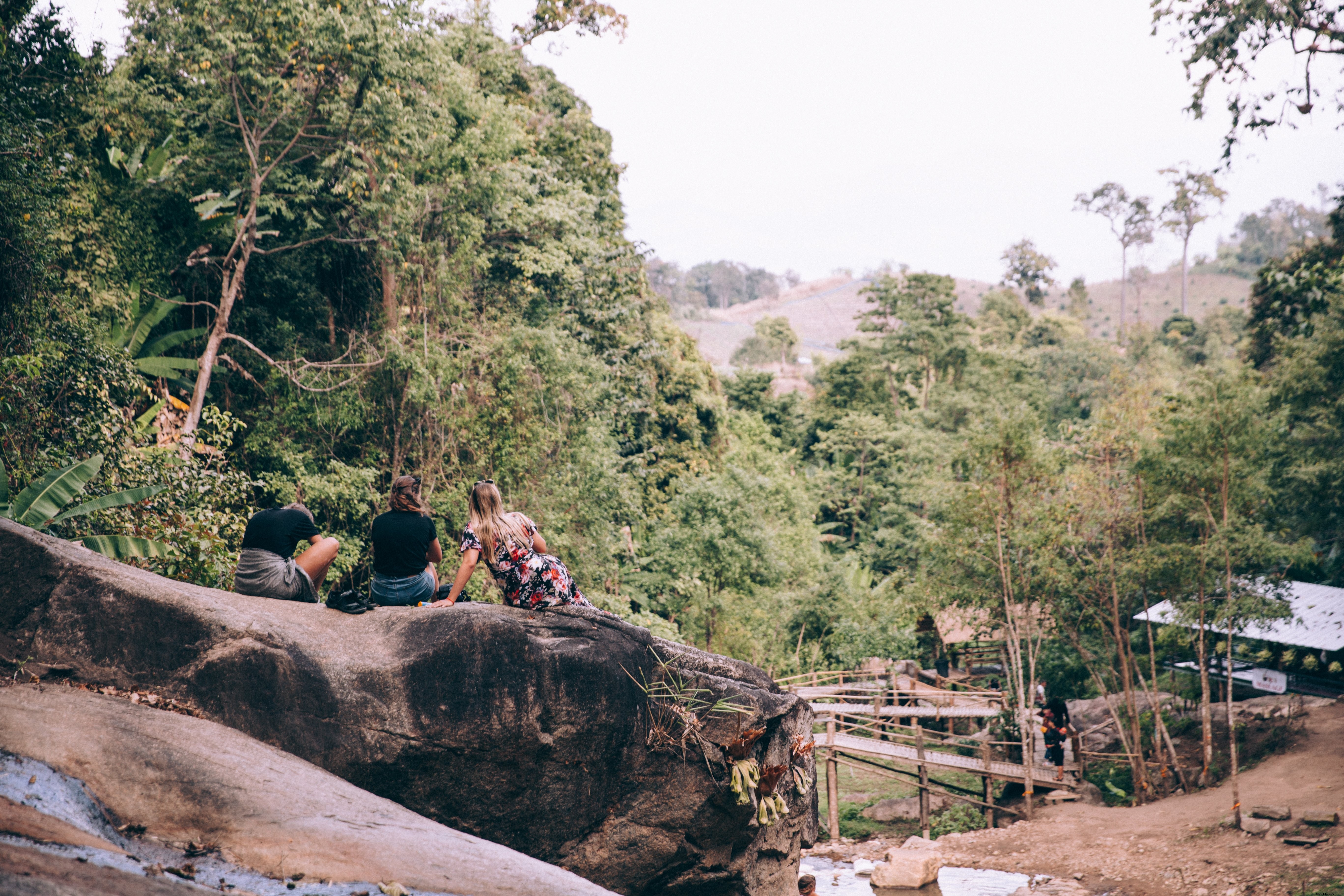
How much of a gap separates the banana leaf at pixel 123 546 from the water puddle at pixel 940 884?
10485mm

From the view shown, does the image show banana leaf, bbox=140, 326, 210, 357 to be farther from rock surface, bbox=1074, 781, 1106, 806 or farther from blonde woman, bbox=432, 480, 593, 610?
rock surface, bbox=1074, 781, 1106, 806

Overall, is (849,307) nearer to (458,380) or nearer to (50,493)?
(458,380)

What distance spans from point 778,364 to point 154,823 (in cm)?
8856

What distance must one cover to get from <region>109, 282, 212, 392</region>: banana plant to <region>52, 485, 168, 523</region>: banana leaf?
656 cm

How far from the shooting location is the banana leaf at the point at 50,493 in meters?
7.83

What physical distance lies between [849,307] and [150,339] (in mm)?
140556

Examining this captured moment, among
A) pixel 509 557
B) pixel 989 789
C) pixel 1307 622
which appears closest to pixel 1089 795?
pixel 989 789

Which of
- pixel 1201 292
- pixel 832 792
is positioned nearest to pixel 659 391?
pixel 832 792

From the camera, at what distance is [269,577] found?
20.8 feet

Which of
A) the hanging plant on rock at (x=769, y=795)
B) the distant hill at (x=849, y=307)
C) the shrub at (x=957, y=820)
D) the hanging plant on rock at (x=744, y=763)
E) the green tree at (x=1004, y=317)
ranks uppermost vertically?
the distant hill at (x=849, y=307)

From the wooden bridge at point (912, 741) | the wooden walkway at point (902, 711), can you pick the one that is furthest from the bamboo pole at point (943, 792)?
the wooden walkway at point (902, 711)

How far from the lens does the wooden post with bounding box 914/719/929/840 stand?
17.1 m

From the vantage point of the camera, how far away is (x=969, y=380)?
1517 inches

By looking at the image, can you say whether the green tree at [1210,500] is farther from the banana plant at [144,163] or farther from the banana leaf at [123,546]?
the banana plant at [144,163]
